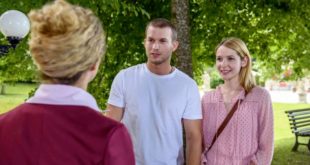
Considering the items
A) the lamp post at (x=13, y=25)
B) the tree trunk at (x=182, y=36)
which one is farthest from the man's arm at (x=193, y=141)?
the lamp post at (x=13, y=25)

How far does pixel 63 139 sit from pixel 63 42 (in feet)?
1.05

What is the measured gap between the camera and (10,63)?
9719 mm

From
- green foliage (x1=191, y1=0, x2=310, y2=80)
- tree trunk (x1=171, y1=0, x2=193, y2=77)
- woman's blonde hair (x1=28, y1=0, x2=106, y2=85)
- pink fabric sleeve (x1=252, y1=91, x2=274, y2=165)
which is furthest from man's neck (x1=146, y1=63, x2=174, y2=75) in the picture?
green foliage (x1=191, y1=0, x2=310, y2=80)

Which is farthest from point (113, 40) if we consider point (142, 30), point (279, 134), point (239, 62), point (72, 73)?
point (279, 134)

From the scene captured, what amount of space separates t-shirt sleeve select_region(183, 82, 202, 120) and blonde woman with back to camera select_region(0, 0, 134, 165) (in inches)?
61.5

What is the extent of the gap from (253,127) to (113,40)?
6389 millimetres

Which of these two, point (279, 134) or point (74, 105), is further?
point (279, 134)

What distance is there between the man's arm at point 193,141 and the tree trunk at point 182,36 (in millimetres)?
3446

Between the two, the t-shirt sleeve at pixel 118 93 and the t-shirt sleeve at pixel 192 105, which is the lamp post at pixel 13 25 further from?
the t-shirt sleeve at pixel 192 105

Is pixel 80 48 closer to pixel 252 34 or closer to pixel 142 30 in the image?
pixel 142 30

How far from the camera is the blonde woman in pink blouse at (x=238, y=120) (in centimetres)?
338

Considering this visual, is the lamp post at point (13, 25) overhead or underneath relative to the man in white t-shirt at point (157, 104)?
overhead

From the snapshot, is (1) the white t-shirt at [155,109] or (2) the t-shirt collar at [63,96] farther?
(1) the white t-shirt at [155,109]

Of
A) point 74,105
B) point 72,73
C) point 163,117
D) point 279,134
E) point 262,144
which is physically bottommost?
point 279,134
